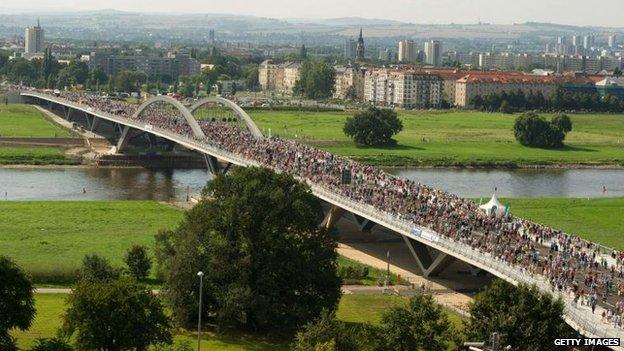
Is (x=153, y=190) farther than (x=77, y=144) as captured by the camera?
No

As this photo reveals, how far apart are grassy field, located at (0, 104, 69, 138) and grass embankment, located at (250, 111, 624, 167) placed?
16.5 metres

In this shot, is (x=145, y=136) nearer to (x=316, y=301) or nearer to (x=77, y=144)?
(x=77, y=144)

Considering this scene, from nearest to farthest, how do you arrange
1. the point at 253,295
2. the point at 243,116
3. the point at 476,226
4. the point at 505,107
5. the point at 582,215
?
1. the point at 253,295
2. the point at 476,226
3. the point at 582,215
4. the point at 243,116
5. the point at 505,107

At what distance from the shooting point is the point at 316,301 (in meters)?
31.7

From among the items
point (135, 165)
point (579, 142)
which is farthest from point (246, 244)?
point (579, 142)

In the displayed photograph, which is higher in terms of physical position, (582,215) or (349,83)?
(582,215)

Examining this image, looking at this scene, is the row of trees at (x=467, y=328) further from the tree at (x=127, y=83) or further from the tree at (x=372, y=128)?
the tree at (x=127, y=83)

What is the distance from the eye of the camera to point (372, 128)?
8688 cm

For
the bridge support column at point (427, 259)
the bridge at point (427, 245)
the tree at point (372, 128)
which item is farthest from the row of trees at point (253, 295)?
the tree at point (372, 128)

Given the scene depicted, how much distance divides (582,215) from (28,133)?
154 feet

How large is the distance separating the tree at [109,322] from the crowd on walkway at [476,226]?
34.2 ft

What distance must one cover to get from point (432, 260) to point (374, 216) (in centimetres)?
304

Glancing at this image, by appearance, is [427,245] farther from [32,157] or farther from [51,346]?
[32,157]

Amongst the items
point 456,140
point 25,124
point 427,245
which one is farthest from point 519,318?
point 25,124
